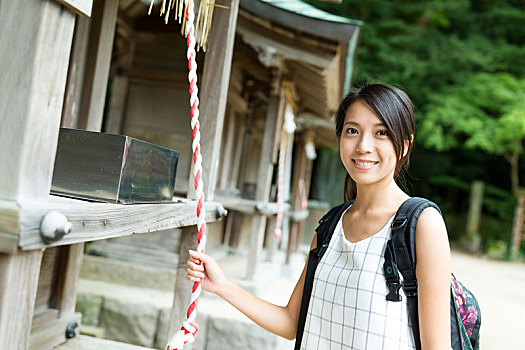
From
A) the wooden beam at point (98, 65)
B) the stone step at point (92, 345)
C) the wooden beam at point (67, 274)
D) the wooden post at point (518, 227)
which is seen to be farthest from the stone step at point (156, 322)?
the wooden post at point (518, 227)

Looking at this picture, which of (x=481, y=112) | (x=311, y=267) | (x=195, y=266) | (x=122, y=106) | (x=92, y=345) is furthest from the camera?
(x=481, y=112)

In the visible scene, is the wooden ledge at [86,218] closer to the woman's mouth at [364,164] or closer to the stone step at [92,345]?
the woman's mouth at [364,164]

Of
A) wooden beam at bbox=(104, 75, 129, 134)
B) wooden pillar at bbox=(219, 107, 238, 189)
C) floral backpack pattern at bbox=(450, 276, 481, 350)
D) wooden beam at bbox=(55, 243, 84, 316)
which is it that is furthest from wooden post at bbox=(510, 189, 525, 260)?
floral backpack pattern at bbox=(450, 276, 481, 350)

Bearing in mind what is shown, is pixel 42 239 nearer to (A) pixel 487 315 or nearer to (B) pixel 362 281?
(B) pixel 362 281

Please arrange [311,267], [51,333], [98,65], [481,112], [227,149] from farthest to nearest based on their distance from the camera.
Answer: [481,112]
[227,149]
[98,65]
[51,333]
[311,267]

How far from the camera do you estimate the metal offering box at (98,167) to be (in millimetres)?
1407

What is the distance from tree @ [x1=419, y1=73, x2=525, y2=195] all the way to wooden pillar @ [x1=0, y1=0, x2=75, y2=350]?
1366 centimetres

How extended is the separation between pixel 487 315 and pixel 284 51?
525 centimetres

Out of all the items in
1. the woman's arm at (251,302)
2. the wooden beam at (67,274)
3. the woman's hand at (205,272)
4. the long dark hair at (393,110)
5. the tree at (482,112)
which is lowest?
→ the wooden beam at (67,274)

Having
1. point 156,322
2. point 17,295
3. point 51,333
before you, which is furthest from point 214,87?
point 156,322

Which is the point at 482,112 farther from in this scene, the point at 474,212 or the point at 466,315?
the point at 466,315

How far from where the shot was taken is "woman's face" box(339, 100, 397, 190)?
149 centimetres

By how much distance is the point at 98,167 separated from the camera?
1.44 meters

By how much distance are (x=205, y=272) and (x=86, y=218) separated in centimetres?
60
